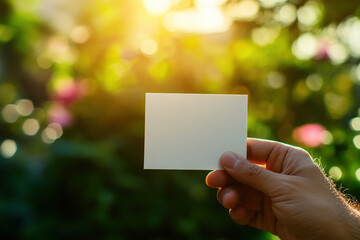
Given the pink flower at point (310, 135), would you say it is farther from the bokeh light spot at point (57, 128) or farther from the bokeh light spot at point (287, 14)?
the bokeh light spot at point (57, 128)

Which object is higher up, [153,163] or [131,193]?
[153,163]

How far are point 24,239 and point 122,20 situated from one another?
4.10 feet

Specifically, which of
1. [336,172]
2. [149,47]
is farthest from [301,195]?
[149,47]

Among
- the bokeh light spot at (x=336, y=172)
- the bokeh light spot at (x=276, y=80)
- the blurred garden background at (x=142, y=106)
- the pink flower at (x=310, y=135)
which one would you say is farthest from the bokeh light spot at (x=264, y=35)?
the bokeh light spot at (x=336, y=172)

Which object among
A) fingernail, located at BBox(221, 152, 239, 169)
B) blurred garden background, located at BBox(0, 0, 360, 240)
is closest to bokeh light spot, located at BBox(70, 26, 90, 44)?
blurred garden background, located at BBox(0, 0, 360, 240)

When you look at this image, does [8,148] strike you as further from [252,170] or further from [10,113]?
[252,170]

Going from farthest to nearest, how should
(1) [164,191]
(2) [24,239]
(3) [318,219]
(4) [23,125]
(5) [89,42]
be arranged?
(5) [89,42] < (4) [23,125] < (1) [164,191] < (2) [24,239] < (3) [318,219]

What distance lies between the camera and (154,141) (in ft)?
2.48

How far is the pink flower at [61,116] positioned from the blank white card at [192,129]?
979mm

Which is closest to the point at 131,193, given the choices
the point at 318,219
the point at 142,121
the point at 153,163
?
the point at 142,121

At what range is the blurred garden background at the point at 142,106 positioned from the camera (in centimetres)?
140

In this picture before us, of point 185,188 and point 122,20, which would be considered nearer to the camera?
point 185,188

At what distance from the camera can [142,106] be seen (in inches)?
61.2

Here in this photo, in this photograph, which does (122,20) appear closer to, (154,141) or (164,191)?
(164,191)
